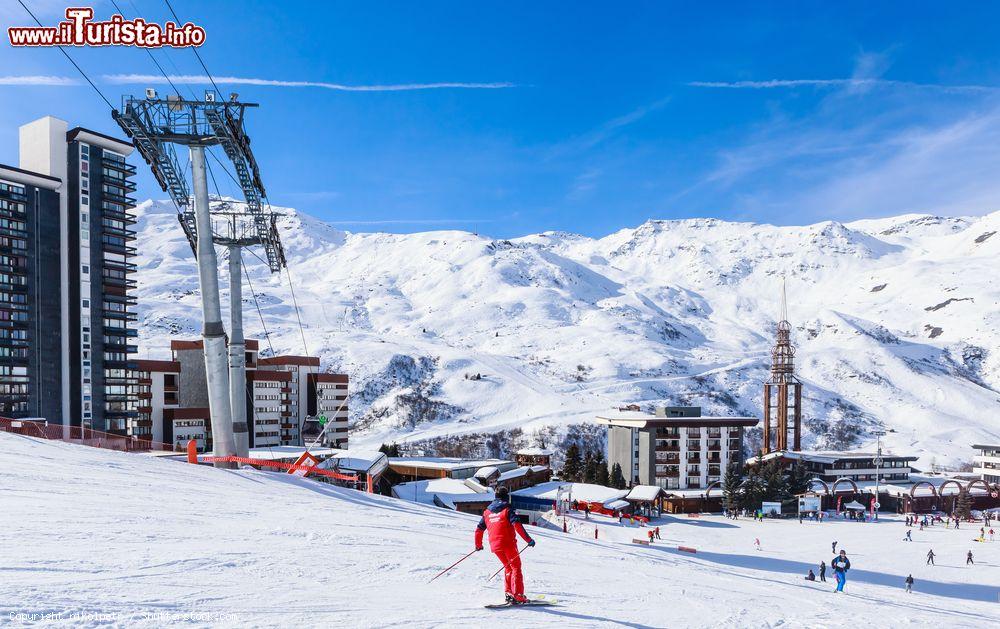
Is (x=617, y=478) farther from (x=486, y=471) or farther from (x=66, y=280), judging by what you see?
(x=66, y=280)

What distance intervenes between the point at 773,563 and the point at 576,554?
23551 mm

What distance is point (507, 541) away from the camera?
9.10m

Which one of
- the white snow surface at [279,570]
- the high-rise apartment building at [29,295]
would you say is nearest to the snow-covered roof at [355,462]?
the high-rise apartment building at [29,295]

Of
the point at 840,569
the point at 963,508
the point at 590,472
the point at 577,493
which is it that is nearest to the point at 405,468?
the point at 577,493

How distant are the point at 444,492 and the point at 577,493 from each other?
45.1 feet

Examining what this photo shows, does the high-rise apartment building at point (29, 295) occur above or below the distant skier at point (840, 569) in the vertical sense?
above

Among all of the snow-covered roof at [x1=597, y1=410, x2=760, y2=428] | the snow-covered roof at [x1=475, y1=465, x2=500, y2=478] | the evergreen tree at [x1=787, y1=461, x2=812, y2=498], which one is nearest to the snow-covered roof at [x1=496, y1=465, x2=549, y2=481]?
the snow-covered roof at [x1=475, y1=465, x2=500, y2=478]

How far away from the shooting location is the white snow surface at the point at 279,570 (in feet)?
25.0

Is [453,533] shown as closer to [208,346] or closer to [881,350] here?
[208,346]

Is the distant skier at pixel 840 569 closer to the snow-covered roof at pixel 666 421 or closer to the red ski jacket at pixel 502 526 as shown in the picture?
the red ski jacket at pixel 502 526

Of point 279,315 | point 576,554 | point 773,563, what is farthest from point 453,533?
point 279,315

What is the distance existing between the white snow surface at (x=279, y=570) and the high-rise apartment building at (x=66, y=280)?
42.5m

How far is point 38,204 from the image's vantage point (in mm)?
55312

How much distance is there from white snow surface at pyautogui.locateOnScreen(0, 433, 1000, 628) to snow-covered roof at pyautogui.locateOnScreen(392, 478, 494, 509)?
28.5 m
